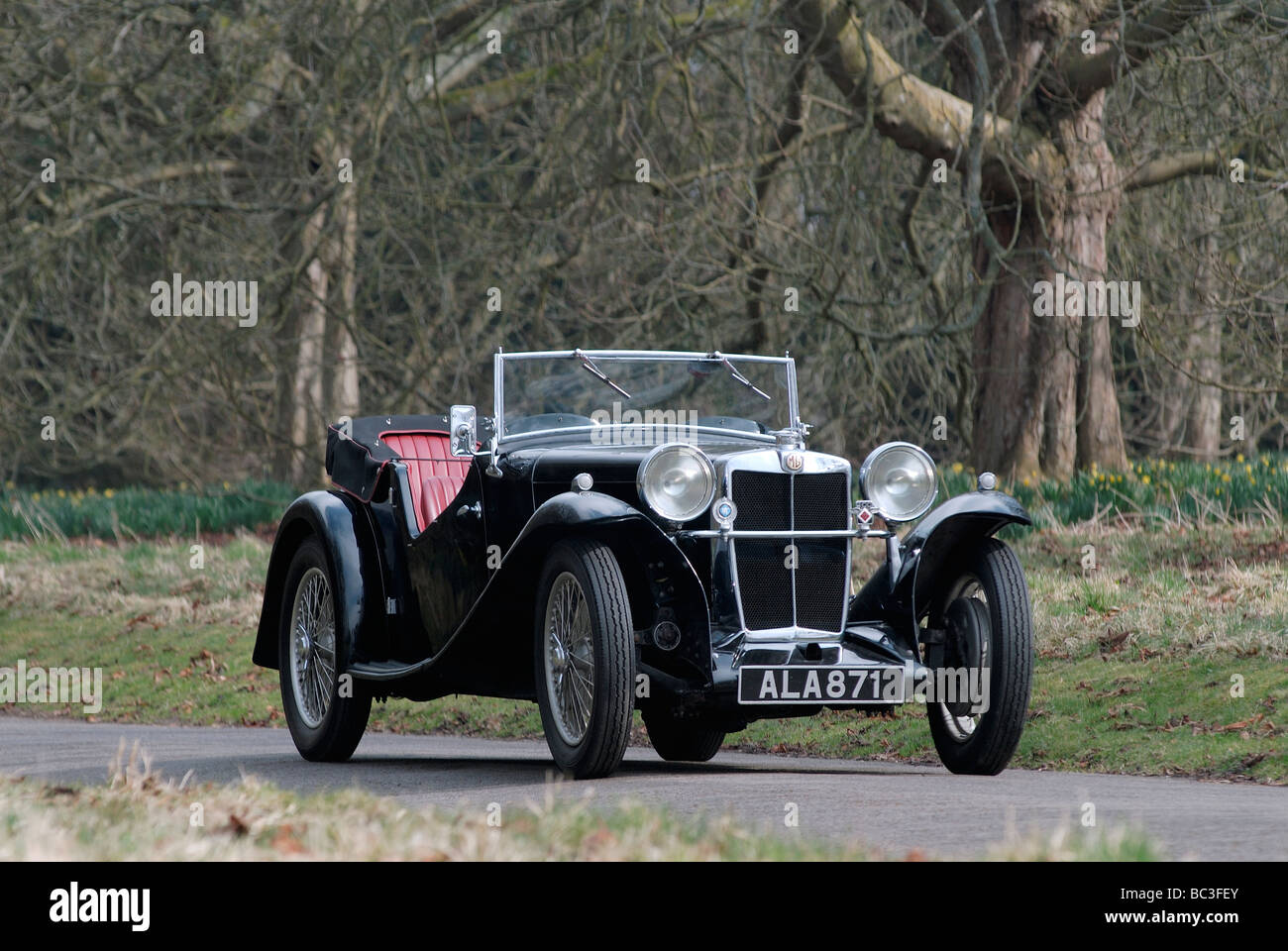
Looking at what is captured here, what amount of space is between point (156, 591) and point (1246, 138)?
963cm

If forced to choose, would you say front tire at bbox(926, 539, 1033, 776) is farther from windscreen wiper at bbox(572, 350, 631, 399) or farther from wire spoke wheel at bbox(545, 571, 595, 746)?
windscreen wiper at bbox(572, 350, 631, 399)

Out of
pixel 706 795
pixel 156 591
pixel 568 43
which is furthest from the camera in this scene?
pixel 568 43

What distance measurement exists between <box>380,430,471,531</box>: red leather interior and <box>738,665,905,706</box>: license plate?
225 cm

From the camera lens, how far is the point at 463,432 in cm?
774

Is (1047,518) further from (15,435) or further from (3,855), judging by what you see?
(15,435)

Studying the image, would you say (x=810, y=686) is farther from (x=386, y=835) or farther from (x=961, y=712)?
(x=386, y=835)

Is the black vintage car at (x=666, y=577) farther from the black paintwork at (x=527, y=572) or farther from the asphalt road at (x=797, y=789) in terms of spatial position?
the asphalt road at (x=797, y=789)

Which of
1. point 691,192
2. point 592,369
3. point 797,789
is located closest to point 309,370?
point 691,192

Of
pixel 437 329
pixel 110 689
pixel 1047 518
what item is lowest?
pixel 110 689

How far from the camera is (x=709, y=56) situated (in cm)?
1452

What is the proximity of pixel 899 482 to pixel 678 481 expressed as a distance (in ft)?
3.26

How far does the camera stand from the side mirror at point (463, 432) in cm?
768
